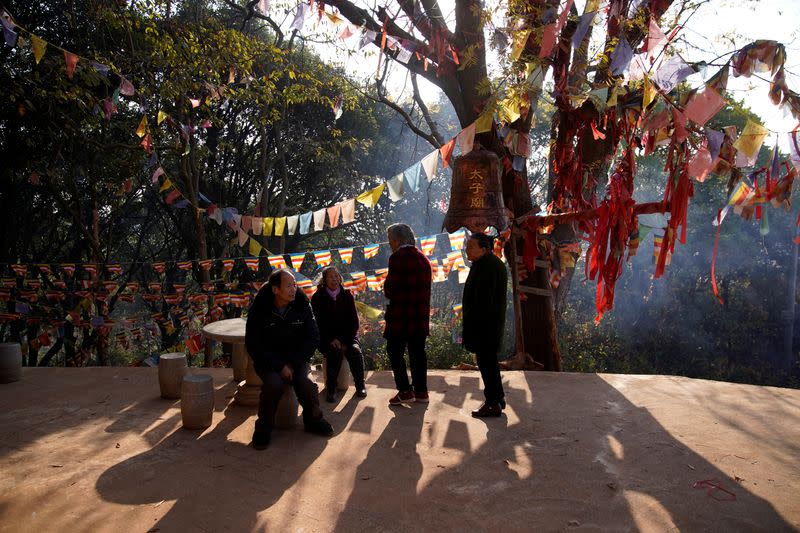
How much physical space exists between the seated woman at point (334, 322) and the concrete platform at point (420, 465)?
348 millimetres

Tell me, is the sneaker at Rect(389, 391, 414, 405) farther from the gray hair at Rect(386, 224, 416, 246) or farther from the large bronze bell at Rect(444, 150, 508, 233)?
the large bronze bell at Rect(444, 150, 508, 233)

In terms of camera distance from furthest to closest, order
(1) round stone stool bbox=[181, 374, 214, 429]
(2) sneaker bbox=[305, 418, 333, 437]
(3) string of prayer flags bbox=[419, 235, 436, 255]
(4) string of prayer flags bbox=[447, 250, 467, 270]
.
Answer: (4) string of prayer flags bbox=[447, 250, 467, 270] → (3) string of prayer flags bbox=[419, 235, 436, 255] → (1) round stone stool bbox=[181, 374, 214, 429] → (2) sneaker bbox=[305, 418, 333, 437]

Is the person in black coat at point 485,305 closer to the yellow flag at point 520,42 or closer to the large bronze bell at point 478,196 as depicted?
the large bronze bell at point 478,196

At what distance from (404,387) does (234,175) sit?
38.7 ft

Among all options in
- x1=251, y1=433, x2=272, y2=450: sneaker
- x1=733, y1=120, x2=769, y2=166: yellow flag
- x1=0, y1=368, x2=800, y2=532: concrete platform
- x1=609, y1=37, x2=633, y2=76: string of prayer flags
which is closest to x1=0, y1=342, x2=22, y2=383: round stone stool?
x1=0, y1=368, x2=800, y2=532: concrete platform

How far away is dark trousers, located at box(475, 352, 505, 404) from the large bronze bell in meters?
2.09

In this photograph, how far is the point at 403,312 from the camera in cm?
486

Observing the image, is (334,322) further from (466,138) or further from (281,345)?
(466,138)

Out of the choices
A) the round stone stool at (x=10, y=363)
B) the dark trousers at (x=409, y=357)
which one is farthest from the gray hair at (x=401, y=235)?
the round stone stool at (x=10, y=363)

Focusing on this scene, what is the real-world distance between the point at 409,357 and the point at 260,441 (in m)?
1.60

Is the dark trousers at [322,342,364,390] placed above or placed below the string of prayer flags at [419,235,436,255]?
below

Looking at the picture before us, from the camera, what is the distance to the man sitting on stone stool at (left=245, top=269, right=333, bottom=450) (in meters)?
4.14

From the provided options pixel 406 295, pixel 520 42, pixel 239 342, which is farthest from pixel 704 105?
pixel 239 342

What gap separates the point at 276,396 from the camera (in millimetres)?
4113
